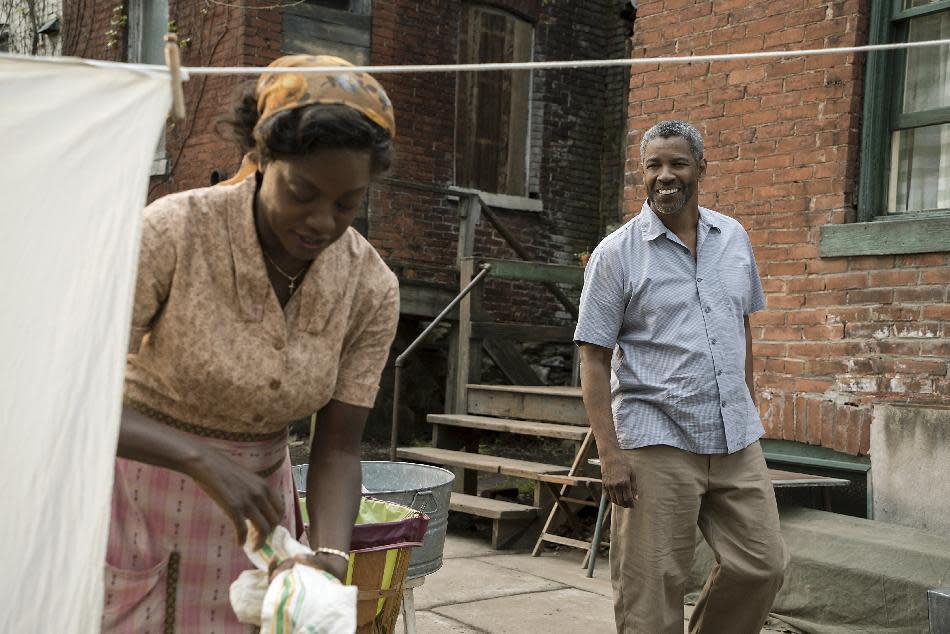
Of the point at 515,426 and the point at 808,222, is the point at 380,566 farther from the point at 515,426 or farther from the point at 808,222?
the point at 515,426

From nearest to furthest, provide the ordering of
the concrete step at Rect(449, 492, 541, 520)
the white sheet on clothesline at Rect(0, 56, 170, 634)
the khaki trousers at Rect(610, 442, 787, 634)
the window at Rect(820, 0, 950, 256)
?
the white sheet on clothesline at Rect(0, 56, 170, 634) → the khaki trousers at Rect(610, 442, 787, 634) → the window at Rect(820, 0, 950, 256) → the concrete step at Rect(449, 492, 541, 520)

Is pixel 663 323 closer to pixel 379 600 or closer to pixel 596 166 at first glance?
pixel 379 600

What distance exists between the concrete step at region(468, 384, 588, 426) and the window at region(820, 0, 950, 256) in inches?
87.4

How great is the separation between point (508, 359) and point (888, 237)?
409cm

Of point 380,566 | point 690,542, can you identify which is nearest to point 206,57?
point 690,542

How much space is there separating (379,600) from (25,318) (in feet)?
4.67

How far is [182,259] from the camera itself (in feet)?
6.16

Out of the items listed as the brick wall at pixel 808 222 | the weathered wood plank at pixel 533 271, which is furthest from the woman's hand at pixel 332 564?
the weathered wood plank at pixel 533 271

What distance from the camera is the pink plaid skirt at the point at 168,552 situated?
1.98 m

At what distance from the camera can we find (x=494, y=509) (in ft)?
22.2

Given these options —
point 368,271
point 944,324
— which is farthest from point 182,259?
point 944,324

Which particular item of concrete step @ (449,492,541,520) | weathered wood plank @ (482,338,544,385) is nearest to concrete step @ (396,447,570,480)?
concrete step @ (449,492,541,520)

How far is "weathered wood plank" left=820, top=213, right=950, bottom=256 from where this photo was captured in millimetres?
5273

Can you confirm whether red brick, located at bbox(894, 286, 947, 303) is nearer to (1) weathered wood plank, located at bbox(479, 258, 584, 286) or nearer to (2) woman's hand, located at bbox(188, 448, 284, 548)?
(1) weathered wood plank, located at bbox(479, 258, 584, 286)
